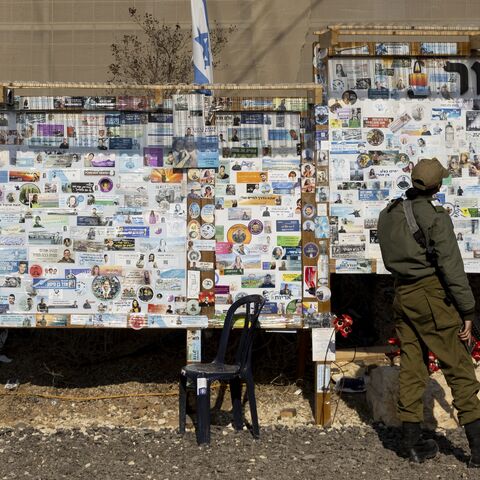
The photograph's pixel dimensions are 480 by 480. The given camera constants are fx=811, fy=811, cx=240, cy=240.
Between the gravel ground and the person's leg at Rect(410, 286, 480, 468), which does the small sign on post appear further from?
the person's leg at Rect(410, 286, 480, 468)

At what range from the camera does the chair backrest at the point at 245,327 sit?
18.6ft

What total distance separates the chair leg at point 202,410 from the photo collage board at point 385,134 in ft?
4.69

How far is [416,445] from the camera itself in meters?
5.06

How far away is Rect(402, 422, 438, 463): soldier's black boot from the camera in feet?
16.5

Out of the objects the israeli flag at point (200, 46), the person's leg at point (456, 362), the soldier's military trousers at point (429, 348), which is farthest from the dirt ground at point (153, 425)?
the israeli flag at point (200, 46)

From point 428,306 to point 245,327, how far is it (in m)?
1.41

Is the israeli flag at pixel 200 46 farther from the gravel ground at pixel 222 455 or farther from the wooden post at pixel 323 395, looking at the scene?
the gravel ground at pixel 222 455

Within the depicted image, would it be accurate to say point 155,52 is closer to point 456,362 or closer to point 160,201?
point 160,201

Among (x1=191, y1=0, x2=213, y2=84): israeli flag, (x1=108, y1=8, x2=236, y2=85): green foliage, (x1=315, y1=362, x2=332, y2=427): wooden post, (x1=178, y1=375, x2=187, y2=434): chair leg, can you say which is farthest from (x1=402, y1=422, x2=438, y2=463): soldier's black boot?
(x1=108, y1=8, x2=236, y2=85): green foliage

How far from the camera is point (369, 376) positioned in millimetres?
6402

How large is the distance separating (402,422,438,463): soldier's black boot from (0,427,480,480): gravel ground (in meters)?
0.06

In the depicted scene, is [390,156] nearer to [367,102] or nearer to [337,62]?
[367,102]

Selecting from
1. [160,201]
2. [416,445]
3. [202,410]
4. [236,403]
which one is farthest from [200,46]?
[416,445]

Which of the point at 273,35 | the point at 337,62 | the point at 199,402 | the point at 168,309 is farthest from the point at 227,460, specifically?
the point at 273,35
